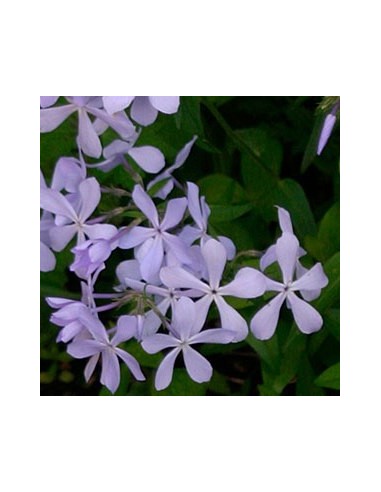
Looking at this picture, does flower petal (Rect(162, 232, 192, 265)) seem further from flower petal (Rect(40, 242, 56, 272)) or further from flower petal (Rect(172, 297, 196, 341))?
flower petal (Rect(40, 242, 56, 272))

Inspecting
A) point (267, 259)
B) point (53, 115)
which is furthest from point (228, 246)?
point (53, 115)

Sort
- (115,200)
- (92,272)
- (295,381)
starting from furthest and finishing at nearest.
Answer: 1. (295,381)
2. (115,200)
3. (92,272)

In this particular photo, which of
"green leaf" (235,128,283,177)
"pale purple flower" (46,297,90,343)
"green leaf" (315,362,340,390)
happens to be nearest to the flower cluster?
"pale purple flower" (46,297,90,343)

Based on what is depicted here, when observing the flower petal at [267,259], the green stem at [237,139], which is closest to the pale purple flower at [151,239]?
the flower petal at [267,259]

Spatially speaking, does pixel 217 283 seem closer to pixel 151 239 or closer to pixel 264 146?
pixel 151 239

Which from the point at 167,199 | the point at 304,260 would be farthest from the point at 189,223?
the point at 304,260
